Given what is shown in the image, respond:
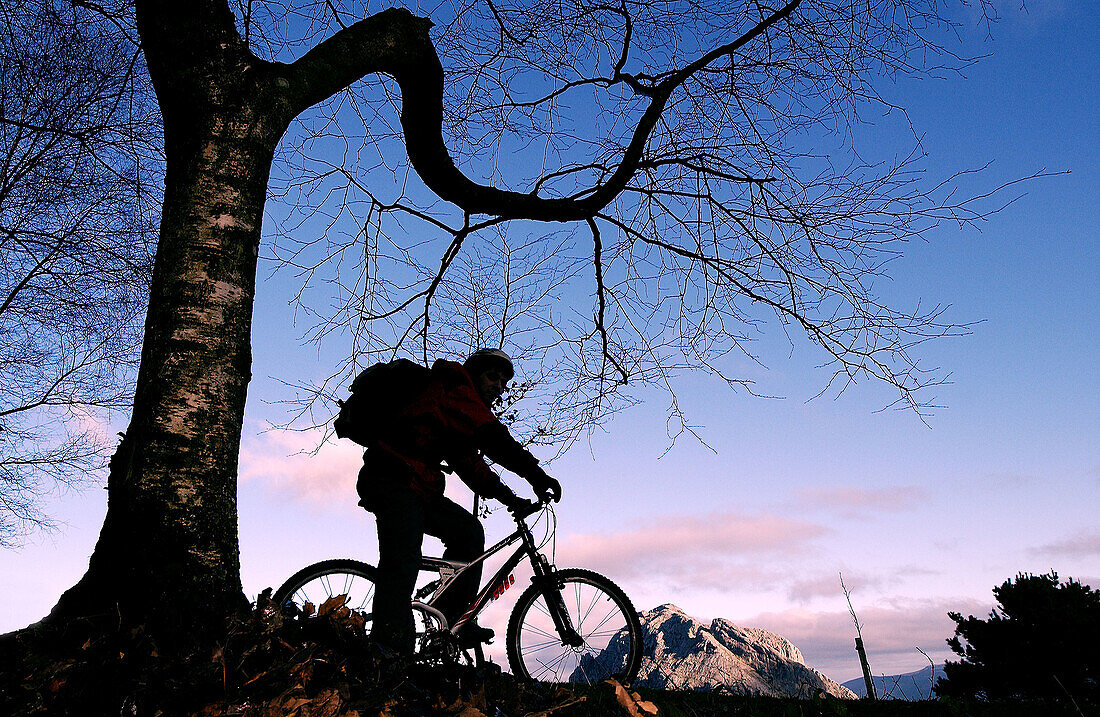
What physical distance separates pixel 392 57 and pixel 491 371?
82.9 inches

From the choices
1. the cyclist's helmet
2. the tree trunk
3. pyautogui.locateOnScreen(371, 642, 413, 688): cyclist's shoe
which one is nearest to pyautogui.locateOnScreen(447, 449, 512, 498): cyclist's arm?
the cyclist's helmet

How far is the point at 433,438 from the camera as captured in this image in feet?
13.2

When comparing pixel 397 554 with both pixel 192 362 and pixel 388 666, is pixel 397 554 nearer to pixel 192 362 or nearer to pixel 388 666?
pixel 388 666

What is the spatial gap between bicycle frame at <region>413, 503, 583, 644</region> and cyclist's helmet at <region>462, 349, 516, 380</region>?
1.00m

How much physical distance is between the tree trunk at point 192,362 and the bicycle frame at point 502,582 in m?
1.96

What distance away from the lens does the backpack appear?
4.07 m

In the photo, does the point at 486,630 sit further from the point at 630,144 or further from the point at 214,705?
the point at 630,144

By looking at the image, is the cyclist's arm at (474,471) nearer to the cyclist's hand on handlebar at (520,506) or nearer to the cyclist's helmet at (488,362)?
the cyclist's hand on handlebar at (520,506)

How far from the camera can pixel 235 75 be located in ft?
11.9

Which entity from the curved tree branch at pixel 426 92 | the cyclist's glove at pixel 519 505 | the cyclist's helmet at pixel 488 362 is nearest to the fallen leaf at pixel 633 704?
the cyclist's glove at pixel 519 505

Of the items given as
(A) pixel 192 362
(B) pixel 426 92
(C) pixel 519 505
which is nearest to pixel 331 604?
(A) pixel 192 362

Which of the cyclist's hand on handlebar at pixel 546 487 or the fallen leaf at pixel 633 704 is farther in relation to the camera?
the cyclist's hand on handlebar at pixel 546 487

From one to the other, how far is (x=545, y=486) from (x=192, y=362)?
7.29 feet

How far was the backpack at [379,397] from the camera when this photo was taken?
4.07 meters
